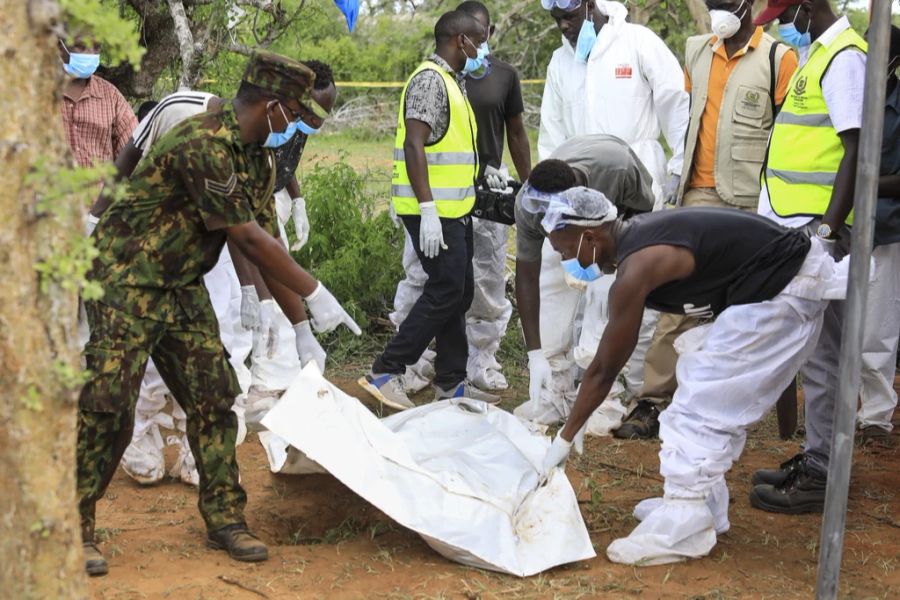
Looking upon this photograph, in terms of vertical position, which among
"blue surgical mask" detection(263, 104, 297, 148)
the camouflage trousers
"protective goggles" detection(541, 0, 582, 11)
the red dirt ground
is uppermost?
"protective goggles" detection(541, 0, 582, 11)

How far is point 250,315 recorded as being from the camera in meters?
4.69

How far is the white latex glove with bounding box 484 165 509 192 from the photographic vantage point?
20.5 ft

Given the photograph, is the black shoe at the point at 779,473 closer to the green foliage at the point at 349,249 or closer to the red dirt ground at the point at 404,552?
the red dirt ground at the point at 404,552

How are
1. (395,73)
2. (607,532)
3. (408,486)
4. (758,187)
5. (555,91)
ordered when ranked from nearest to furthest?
(408,486)
(607,532)
(758,187)
(555,91)
(395,73)

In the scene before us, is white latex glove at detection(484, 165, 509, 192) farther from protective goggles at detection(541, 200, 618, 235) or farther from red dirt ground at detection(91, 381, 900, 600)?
protective goggles at detection(541, 200, 618, 235)

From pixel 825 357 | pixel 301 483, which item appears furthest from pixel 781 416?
pixel 301 483

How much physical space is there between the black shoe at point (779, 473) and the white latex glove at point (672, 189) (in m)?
1.62

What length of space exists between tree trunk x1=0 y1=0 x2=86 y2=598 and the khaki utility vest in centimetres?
379

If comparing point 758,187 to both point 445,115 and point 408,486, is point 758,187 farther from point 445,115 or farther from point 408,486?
point 408,486

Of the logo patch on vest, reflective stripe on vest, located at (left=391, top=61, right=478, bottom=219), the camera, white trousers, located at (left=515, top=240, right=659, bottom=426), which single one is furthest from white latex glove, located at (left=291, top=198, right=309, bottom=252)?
the logo patch on vest

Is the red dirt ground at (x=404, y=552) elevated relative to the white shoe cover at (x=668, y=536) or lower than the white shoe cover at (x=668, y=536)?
lower

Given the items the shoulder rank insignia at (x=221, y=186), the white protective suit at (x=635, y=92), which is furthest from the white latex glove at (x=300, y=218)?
the shoulder rank insignia at (x=221, y=186)

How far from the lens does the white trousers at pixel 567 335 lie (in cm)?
584

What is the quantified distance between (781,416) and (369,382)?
217cm
